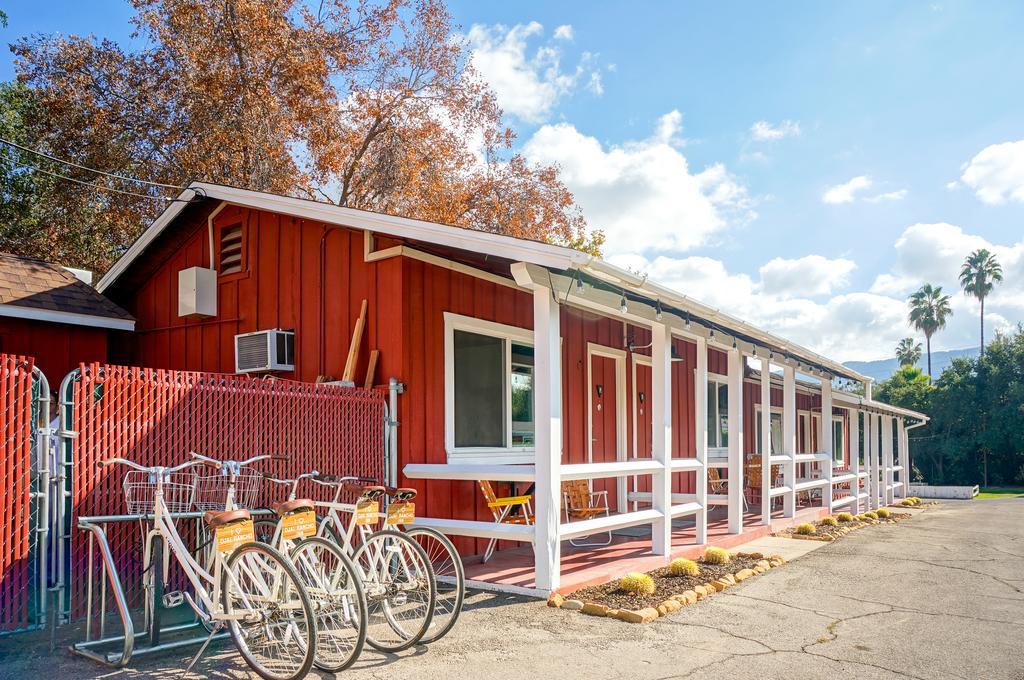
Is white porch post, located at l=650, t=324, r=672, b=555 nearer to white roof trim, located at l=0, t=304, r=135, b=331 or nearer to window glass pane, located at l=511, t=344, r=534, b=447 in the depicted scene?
window glass pane, located at l=511, t=344, r=534, b=447

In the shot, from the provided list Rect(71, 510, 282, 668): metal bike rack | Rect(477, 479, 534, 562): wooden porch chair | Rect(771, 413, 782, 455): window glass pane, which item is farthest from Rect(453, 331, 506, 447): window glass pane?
Rect(771, 413, 782, 455): window glass pane

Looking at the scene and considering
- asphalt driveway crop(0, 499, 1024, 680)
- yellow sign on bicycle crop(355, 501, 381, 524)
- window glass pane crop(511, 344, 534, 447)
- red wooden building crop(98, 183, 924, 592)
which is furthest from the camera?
window glass pane crop(511, 344, 534, 447)

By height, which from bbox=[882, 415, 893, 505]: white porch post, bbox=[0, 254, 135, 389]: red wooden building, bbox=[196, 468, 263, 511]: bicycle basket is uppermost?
bbox=[0, 254, 135, 389]: red wooden building

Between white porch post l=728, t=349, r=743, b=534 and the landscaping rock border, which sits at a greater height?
white porch post l=728, t=349, r=743, b=534

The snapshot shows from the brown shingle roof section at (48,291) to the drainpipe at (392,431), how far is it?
439 centimetres

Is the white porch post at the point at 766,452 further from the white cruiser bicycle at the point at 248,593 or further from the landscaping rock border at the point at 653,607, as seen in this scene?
the white cruiser bicycle at the point at 248,593

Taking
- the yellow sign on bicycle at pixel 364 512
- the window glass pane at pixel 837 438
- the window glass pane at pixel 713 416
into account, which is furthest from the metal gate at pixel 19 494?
the window glass pane at pixel 837 438

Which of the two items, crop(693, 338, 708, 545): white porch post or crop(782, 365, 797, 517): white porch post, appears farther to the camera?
Answer: crop(782, 365, 797, 517): white porch post

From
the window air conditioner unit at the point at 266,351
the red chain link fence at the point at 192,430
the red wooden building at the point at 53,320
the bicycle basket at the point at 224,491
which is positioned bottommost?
the bicycle basket at the point at 224,491

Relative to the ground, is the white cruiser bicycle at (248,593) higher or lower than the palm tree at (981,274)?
lower

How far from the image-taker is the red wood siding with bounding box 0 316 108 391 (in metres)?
8.63

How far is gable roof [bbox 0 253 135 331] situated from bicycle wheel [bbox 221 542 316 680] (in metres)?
6.02

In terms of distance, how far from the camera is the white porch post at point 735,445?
9156mm

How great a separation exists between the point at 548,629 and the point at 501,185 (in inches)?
700
